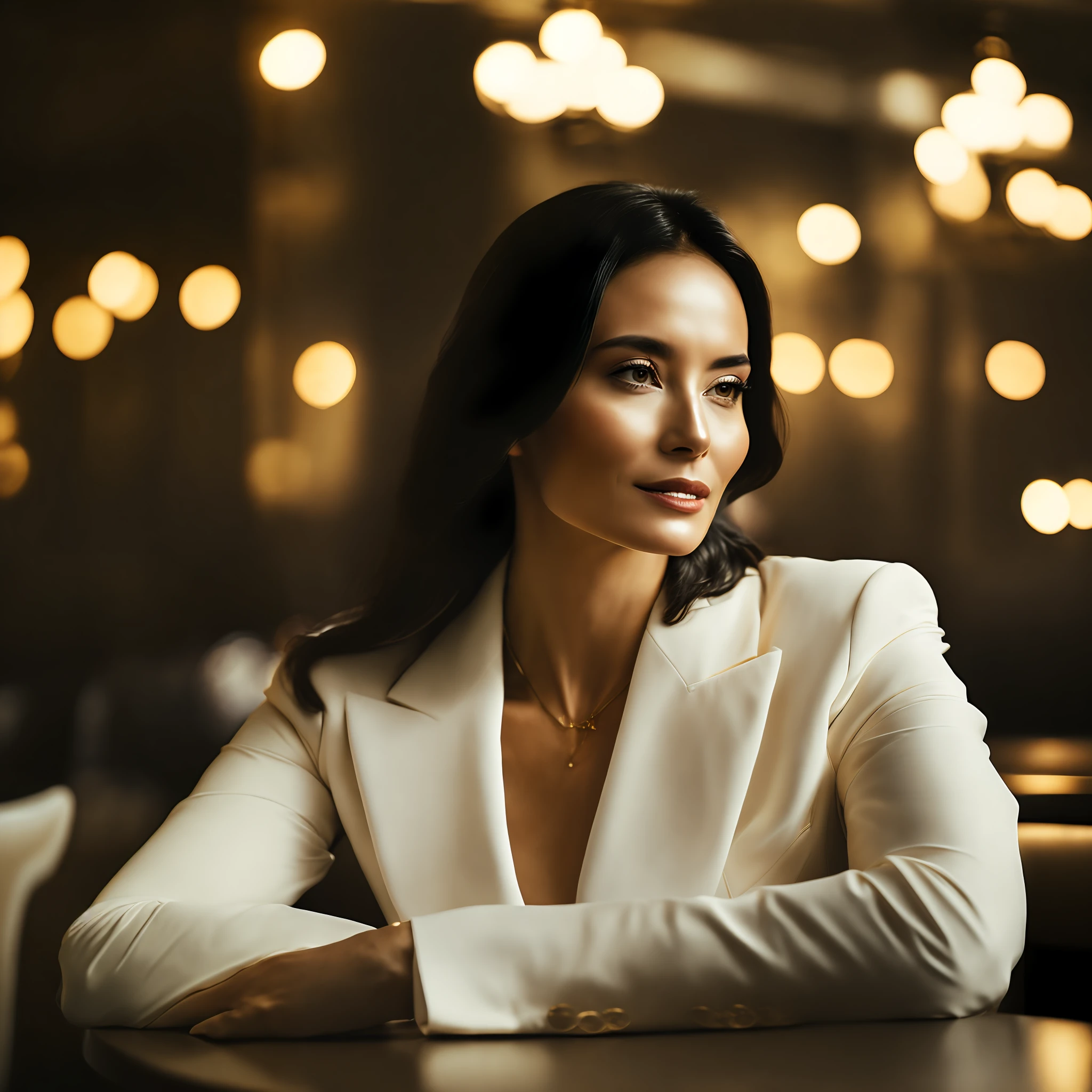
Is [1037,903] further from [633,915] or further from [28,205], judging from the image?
[28,205]

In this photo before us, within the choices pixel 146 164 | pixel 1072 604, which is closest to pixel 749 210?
pixel 1072 604

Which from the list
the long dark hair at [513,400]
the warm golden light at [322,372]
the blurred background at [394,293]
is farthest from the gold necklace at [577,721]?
the warm golden light at [322,372]

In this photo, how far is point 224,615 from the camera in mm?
2799

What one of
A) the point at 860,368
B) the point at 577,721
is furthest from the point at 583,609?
the point at 860,368

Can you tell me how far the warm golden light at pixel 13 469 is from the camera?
8.98 ft

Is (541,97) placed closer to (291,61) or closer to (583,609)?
(291,61)

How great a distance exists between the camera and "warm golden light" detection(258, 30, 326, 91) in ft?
9.37

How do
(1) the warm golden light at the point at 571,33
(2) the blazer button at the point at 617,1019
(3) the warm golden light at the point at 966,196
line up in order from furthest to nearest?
(3) the warm golden light at the point at 966,196 → (1) the warm golden light at the point at 571,33 → (2) the blazer button at the point at 617,1019

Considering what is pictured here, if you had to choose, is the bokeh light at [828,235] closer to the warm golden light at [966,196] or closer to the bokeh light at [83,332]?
the warm golden light at [966,196]

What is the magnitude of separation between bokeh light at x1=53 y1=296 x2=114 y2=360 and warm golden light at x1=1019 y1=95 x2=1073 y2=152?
2.48 m

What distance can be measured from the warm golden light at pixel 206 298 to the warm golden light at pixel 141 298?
0.23ft

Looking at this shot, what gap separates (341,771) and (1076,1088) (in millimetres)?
962

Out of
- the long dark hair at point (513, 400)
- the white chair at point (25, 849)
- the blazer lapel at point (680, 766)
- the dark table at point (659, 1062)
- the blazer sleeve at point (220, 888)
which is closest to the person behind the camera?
the dark table at point (659, 1062)

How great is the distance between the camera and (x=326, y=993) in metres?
0.98
